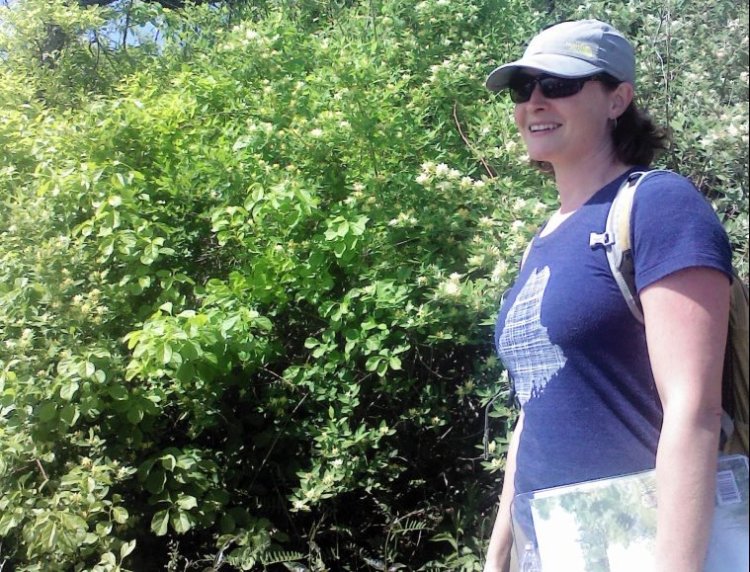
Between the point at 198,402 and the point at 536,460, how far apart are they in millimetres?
1980

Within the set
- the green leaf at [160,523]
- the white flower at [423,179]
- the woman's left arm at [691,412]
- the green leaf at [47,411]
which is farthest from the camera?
the green leaf at [160,523]

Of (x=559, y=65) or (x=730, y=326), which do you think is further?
(x=559, y=65)

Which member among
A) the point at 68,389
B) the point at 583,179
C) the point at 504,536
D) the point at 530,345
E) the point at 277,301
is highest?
the point at 583,179

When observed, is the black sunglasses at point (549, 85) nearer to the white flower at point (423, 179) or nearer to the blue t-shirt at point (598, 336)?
the blue t-shirt at point (598, 336)

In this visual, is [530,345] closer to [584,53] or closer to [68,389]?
[584,53]

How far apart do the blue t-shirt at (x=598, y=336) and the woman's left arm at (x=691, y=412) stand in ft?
0.13

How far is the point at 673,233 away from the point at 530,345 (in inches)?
12.8

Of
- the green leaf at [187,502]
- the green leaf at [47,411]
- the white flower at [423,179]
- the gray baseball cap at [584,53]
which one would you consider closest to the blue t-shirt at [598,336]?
the gray baseball cap at [584,53]

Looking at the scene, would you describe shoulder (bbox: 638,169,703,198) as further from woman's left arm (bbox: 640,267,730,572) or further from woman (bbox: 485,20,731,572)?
woman's left arm (bbox: 640,267,730,572)

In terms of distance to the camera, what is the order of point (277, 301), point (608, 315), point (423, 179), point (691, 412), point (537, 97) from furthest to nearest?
point (277, 301) → point (423, 179) → point (537, 97) → point (608, 315) → point (691, 412)

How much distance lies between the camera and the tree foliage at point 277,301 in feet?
9.26

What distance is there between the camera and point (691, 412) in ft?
3.82

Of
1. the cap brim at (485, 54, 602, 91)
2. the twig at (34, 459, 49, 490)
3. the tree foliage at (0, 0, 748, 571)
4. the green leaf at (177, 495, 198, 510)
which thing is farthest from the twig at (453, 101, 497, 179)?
the twig at (34, 459, 49, 490)

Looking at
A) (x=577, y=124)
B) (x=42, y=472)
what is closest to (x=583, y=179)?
(x=577, y=124)
